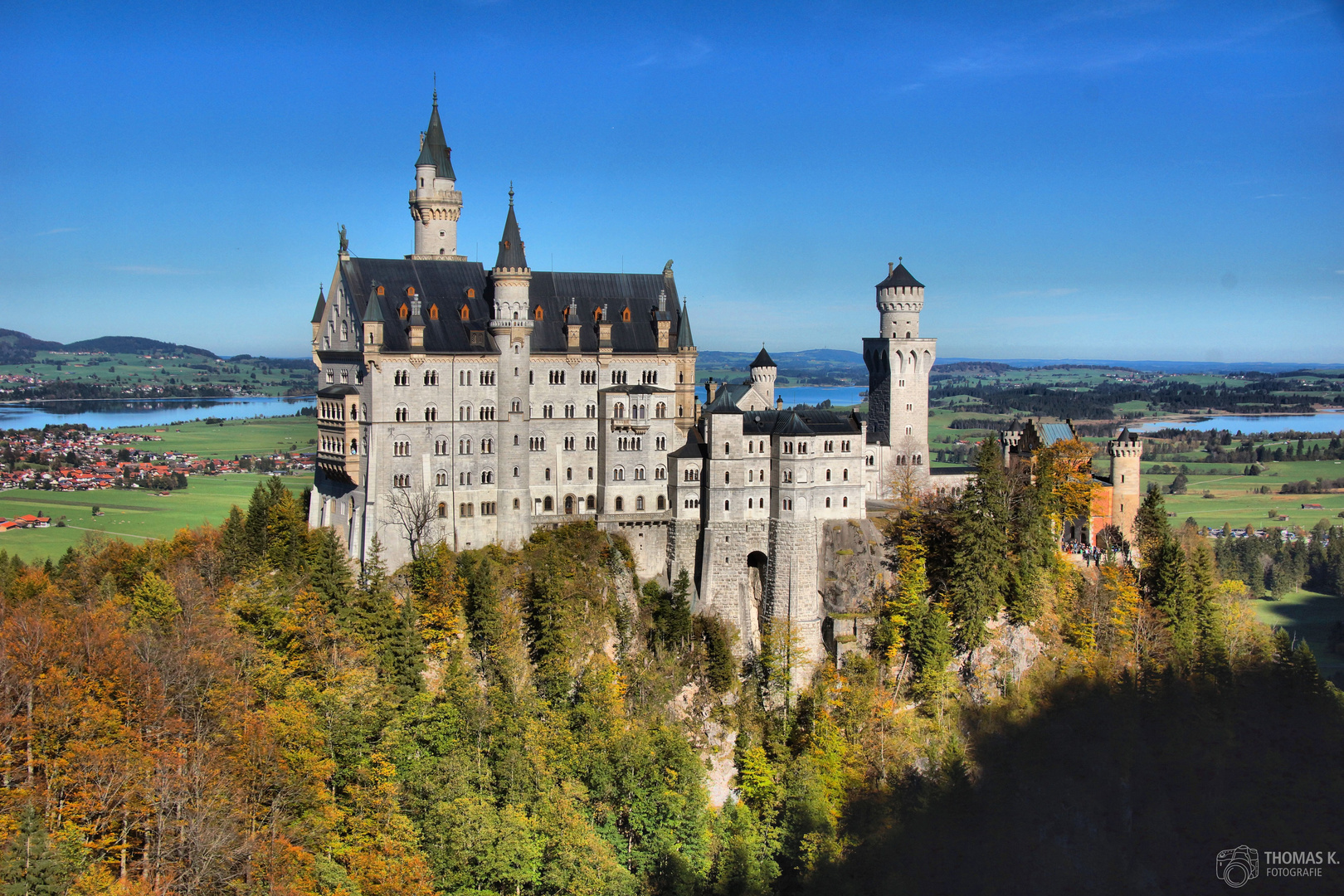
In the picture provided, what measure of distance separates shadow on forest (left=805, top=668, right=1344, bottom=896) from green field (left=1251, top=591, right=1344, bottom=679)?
37.7 metres

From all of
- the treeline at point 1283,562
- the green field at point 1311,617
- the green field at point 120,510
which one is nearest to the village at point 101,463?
the green field at point 120,510

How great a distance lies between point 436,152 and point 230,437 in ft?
397

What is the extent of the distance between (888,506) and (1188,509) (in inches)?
3793

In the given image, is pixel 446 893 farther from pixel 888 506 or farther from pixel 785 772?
pixel 888 506

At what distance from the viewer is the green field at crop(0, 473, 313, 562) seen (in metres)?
105

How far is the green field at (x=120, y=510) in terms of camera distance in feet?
346

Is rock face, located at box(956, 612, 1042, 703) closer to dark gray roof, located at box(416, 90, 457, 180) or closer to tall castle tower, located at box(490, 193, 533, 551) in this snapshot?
tall castle tower, located at box(490, 193, 533, 551)

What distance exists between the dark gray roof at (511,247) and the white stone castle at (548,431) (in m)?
0.10

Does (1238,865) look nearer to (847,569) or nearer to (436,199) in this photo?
(847,569)

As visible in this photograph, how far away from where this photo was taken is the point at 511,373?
68.4 m

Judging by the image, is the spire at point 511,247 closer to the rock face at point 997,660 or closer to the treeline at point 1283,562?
the rock face at point 997,660

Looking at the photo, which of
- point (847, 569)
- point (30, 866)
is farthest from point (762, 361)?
point (30, 866)

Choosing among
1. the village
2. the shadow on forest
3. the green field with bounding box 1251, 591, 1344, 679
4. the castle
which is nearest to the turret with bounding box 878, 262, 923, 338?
the castle

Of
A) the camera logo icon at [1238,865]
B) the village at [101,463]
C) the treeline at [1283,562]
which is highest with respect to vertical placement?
the village at [101,463]
